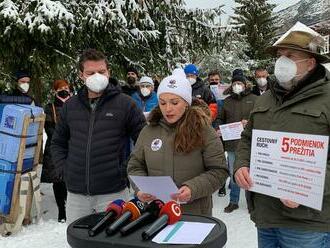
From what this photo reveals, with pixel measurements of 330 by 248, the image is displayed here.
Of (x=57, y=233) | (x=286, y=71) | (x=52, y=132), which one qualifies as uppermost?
(x=286, y=71)

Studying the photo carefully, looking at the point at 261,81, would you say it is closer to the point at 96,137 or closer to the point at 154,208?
the point at 96,137

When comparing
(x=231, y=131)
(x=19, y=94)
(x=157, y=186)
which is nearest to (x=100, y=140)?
(x=157, y=186)

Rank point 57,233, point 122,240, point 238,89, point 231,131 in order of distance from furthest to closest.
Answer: point 238,89, point 231,131, point 57,233, point 122,240

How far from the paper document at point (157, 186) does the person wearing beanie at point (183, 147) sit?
0.25 m

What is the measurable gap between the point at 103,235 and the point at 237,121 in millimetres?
4881

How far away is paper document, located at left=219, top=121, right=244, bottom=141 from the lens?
6.32 m

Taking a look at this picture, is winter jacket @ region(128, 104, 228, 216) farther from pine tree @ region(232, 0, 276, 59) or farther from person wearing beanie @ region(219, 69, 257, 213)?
pine tree @ region(232, 0, 276, 59)

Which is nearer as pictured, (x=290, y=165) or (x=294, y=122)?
(x=290, y=165)

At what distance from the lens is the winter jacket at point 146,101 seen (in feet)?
22.3

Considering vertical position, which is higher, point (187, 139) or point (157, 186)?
point (187, 139)

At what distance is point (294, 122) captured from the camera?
2.46 metres

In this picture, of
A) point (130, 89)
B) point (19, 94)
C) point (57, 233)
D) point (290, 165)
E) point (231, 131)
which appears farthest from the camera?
point (130, 89)

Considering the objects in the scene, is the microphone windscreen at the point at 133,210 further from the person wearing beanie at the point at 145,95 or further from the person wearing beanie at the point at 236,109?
the person wearing beanie at the point at 145,95

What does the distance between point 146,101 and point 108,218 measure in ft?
16.4
